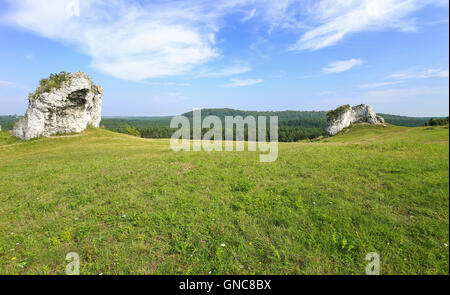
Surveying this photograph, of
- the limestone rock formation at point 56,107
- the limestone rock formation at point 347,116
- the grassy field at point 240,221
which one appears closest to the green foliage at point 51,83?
the limestone rock formation at point 56,107

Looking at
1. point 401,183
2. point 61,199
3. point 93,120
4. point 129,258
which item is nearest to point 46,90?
point 93,120

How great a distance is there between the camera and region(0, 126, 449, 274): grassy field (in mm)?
4836

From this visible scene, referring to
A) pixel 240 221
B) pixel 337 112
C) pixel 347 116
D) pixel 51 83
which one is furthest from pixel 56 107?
pixel 347 116

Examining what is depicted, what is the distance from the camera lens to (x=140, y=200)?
8406mm

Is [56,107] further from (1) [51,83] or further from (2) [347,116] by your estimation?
(2) [347,116]

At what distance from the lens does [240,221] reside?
6504 millimetres

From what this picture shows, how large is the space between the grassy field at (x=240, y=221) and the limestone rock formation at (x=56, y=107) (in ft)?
111

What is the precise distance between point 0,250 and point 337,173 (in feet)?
43.6

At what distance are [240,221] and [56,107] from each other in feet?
150

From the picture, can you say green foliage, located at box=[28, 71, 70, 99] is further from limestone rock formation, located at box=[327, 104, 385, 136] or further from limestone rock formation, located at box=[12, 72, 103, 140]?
limestone rock formation, located at box=[327, 104, 385, 136]

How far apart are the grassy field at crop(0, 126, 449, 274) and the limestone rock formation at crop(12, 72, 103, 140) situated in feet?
111

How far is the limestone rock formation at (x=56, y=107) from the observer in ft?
119

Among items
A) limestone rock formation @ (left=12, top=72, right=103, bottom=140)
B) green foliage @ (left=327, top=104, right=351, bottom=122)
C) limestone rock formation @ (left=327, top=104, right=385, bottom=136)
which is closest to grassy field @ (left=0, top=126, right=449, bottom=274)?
limestone rock formation @ (left=12, top=72, right=103, bottom=140)

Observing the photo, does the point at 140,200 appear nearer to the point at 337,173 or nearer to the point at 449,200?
the point at 337,173
